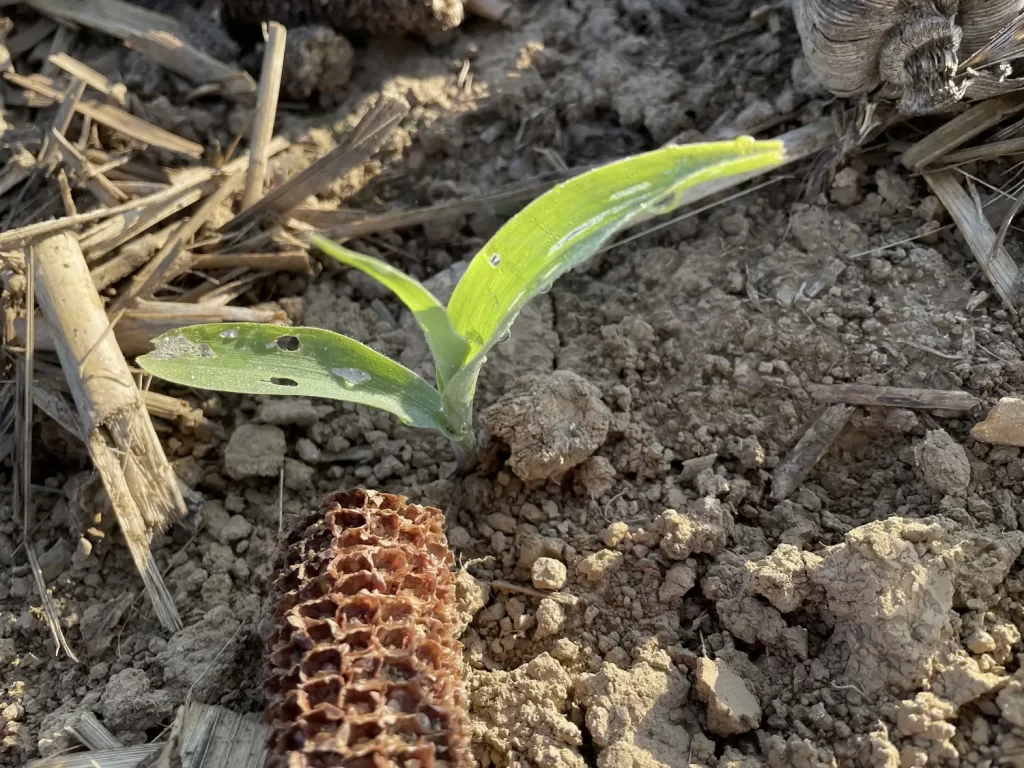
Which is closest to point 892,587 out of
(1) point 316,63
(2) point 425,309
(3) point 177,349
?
(2) point 425,309

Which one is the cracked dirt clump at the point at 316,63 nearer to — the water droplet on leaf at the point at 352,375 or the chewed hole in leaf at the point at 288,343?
the chewed hole in leaf at the point at 288,343

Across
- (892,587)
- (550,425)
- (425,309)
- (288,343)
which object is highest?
(425,309)

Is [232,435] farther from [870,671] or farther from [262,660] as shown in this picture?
[870,671]

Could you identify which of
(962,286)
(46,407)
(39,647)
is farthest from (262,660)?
(962,286)

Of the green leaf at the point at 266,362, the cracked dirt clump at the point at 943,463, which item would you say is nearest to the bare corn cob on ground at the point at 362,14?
the green leaf at the point at 266,362

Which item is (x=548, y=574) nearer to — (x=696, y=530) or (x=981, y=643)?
(x=696, y=530)
